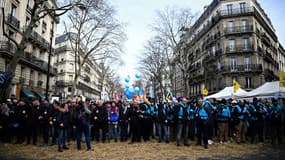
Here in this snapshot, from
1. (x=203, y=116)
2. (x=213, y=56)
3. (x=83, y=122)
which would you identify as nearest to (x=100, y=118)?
(x=83, y=122)

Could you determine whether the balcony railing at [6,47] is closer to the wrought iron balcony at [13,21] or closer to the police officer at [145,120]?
the wrought iron balcony at [13,21]

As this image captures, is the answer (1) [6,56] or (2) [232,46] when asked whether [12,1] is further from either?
(2) [232,46]

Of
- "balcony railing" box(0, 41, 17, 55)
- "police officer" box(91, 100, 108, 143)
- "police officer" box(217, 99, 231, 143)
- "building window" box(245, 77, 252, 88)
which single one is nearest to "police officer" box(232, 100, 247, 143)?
"police officer" box(217, 99, 231, 143)

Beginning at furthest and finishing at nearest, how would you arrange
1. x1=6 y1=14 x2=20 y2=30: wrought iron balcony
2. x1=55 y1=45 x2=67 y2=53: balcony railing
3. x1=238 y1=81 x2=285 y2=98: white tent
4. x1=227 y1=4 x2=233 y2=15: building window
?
1. x1=55 y1=45 x2=67 y2=53: balcony railing
2. x1=227 y1=4 x2=233 y2=15: building window
3. x1=6 y1=14 x2=20 y2=30: wrought iron balcony
4. x1=238 y1=81 x2=285 y2=98: white tent

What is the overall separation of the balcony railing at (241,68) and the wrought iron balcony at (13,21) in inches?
1258

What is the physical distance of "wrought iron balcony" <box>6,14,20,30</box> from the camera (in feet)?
74.8

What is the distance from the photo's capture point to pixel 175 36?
2917 cm

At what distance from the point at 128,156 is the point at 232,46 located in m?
35.7

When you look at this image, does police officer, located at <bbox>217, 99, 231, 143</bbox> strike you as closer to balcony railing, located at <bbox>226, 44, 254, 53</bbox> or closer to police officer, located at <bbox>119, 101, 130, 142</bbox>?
police officer, located at <bbox>119, 101, 130, 142</bbox>

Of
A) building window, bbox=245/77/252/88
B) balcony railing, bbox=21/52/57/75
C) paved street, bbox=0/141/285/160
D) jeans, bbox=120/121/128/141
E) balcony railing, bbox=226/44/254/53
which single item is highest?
balcony railing, bbox=226/44/254/53

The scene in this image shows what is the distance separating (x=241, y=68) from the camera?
36812 mm

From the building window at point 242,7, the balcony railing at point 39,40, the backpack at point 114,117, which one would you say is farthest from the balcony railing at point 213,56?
the backpack at point 114,117

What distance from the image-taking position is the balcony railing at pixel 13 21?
2283 cm

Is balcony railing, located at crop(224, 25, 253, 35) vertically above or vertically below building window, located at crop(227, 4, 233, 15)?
below
